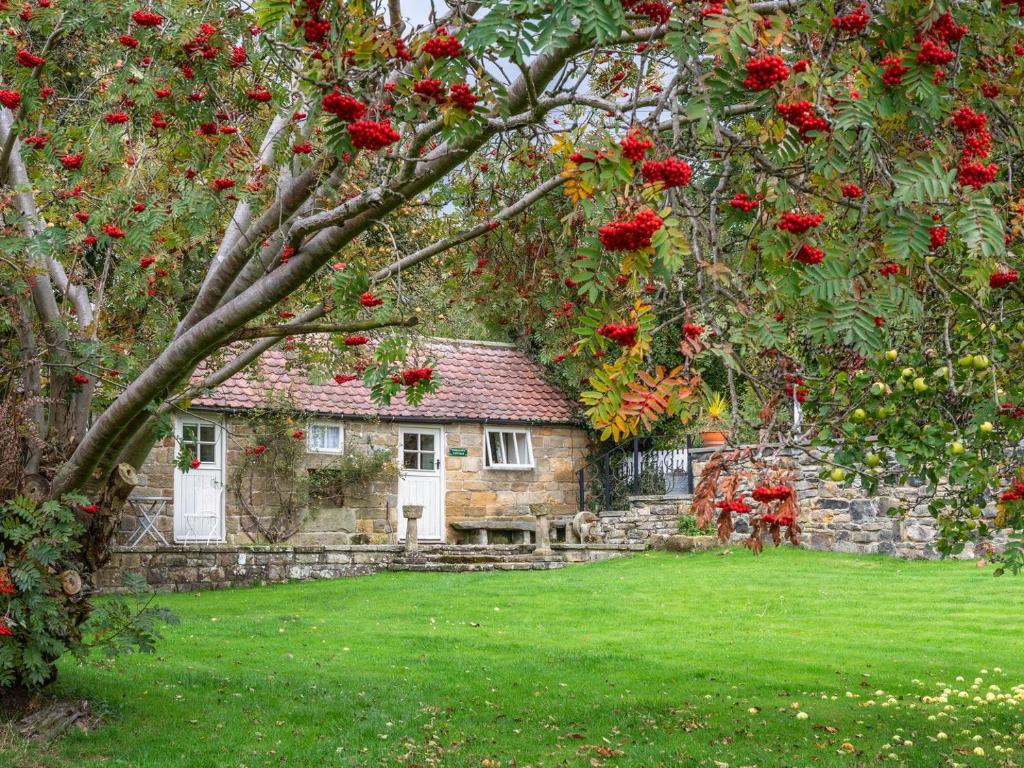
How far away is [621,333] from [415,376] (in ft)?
8.60

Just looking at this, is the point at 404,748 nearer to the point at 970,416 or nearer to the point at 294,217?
the point at 294,217

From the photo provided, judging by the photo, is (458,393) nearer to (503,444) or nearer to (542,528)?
(503,444)

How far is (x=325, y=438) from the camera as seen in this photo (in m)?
21.4

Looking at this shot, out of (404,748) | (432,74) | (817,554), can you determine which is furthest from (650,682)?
(817,554)

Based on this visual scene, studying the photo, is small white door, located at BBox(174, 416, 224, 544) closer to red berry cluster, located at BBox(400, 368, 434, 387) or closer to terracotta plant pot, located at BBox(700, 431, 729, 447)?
terracotta plant pot, located at BBox(700, 431, 729, 447)

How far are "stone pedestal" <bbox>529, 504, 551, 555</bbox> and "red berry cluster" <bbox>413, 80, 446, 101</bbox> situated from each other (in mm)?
15861

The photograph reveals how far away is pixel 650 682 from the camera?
402 inches

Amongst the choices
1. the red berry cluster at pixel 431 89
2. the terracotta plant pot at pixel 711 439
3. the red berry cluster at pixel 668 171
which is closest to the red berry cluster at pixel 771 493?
the red berry cluster at pixel 668 171

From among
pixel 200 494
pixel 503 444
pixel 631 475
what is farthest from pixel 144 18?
pixel 631 475

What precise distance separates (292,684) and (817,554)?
11259mm

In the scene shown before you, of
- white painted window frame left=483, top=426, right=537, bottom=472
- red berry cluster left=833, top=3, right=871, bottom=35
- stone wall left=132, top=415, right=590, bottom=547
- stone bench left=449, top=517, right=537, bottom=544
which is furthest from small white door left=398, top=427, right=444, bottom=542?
red berry cluster left=833, top=3, right=871, bottom=35

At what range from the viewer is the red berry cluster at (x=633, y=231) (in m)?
3.95

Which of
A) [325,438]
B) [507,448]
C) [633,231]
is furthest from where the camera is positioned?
[507,448]

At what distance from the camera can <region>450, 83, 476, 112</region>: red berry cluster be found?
4.79m
